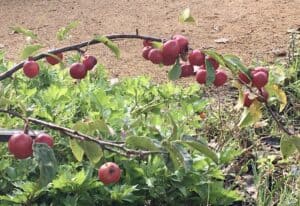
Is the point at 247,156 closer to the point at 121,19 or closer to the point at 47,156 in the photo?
the point at 47,156

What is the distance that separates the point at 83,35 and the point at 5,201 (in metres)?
3.14

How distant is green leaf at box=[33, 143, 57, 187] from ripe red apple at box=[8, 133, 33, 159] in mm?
13

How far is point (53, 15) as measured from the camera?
626cm

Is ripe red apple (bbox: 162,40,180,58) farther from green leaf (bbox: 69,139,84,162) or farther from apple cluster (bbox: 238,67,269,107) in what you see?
green leaf (bbox: 69,139,84,162)

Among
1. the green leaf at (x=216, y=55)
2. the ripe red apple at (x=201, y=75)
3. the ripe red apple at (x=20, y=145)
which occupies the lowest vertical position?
the ripe red apple at (x=20, y=145)

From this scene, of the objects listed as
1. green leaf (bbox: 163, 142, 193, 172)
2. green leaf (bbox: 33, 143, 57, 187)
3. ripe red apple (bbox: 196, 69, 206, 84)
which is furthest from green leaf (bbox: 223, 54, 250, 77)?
green leaf (bbox: 33, 143, 57, 187)

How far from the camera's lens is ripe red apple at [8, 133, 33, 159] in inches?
54.0

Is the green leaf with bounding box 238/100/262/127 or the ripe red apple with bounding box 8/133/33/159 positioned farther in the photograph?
the green leaf with bounding box 238/100/262/127

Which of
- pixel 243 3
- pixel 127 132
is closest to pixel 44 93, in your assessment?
pixel 127 132

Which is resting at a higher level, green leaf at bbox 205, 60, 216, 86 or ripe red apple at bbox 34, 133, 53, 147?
green leaf at bbox 205, 60, 216, 86

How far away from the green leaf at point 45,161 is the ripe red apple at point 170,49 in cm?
36

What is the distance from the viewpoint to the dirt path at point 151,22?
17.6ft

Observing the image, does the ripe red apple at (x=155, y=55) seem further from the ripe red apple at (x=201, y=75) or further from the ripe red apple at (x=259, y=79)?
the ripe red apple at (x=259, y=79)

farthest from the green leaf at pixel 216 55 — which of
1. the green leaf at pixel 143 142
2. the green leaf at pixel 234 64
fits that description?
the green leaf at pixel 143 142
